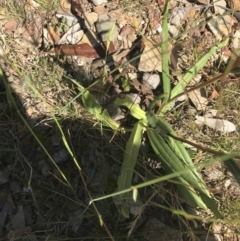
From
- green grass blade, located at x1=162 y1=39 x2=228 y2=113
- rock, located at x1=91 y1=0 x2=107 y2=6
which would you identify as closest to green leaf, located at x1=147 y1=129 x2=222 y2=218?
green grass blade, located at x1=162 y1=39 x2=228 y2=113

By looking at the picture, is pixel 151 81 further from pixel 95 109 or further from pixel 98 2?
pixel 98 2

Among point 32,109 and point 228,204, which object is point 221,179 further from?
point 32,109

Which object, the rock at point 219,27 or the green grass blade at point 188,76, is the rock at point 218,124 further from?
the rock at point 219,27

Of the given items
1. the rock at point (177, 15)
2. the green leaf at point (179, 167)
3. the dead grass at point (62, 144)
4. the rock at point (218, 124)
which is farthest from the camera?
the rock at point (177, 15)

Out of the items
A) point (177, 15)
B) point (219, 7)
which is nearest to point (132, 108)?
point (177, 15)

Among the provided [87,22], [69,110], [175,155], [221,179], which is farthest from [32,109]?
[221,179]

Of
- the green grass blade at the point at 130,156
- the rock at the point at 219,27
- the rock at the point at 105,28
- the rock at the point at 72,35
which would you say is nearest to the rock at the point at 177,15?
the rock at the point at 219,27
